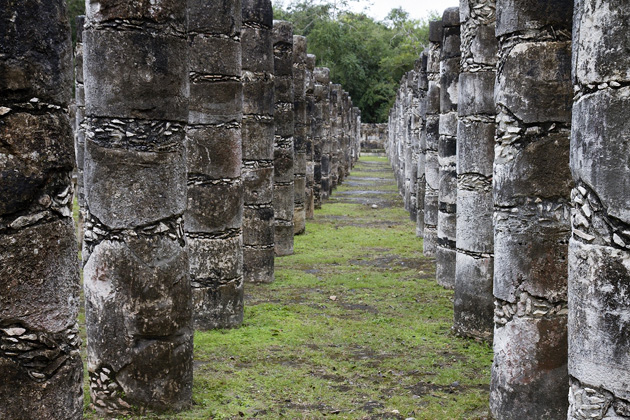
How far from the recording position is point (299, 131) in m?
16.9

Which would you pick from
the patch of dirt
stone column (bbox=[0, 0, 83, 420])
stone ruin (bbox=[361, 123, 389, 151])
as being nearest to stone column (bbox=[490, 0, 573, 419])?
stone column (bbox=[0, 0, 83, 420])

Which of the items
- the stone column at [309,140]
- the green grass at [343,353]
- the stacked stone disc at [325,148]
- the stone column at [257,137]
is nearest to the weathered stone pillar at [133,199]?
the green grass at [343,353]

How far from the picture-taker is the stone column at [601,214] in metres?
3.33

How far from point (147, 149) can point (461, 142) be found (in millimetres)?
3811

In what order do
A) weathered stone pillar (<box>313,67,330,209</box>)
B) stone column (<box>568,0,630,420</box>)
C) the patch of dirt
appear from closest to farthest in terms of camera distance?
1. stone column (<box>568,0,630,420</box>)
2. the patch of dirt
3. weathered stone pillar (<box>313,67,330,209</box>)

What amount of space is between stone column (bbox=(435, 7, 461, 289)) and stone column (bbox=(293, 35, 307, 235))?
572 centimetres

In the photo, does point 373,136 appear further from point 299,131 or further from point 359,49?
point 299,131

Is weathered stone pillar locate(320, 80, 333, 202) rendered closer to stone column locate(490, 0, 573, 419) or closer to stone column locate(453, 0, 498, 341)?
stone column locate(453, 0, 498, 341)

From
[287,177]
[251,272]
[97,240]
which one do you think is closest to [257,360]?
[97,240]

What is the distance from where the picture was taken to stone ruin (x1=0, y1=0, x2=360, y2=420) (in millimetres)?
3430

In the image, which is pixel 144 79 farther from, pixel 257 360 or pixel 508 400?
pixel 508 400

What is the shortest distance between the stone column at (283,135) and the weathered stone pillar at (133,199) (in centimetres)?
757

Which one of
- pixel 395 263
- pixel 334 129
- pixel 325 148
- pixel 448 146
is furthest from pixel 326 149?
pixel 448 146

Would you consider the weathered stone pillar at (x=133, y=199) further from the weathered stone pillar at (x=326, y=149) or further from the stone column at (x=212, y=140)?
the weathered stone pillar at (x=326, y=149)
